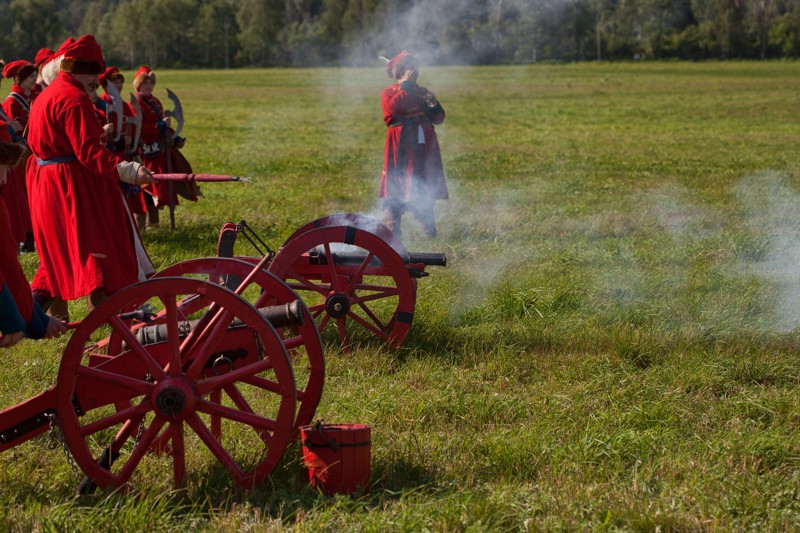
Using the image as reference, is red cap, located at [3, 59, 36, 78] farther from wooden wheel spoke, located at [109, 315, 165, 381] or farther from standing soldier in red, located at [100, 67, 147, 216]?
wooden wheel spoke, located at [109, 315, 165, 381]

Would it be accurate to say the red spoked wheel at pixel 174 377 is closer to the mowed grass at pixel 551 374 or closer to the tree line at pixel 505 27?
the mowed grass at pixel 551 374

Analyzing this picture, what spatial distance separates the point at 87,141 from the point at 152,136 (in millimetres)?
4974

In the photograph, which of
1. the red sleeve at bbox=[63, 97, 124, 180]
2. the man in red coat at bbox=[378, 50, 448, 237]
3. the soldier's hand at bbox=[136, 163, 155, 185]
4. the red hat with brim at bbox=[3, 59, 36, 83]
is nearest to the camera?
the soldier's hand at bbox=[136, 163, 155, 185]

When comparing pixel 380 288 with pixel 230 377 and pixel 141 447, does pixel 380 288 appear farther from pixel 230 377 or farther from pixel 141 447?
pixel 141 447

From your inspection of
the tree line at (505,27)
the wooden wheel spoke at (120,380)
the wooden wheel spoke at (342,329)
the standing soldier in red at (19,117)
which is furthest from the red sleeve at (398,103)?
the wooden wheel spoke at (120,380)

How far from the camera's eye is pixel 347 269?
5906 millimetres

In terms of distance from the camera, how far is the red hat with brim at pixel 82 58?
5.36 meters

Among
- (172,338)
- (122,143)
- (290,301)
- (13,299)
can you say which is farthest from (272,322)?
(122,143)

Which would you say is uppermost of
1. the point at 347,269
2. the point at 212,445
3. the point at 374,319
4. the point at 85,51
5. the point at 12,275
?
the point at 85,51

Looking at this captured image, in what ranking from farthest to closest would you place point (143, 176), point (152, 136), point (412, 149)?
1. point (152, 136)
2. point (412, 149)
3. point (143, 176)

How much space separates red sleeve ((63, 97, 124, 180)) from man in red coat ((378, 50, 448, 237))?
463 centimetres

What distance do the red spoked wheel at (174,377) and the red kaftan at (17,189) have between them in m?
5.07

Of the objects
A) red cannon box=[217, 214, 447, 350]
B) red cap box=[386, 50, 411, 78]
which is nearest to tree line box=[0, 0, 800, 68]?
red cap box=[386, 50, 411, 78]

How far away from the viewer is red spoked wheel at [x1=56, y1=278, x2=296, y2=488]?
3719 mm
